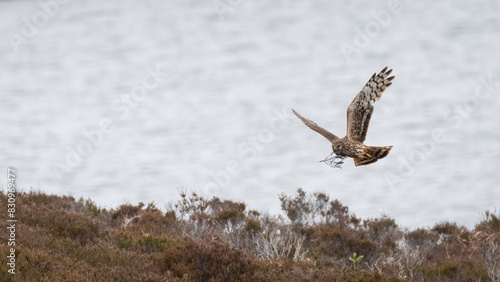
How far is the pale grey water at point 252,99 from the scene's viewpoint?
133ft

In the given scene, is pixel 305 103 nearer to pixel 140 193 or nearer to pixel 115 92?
pixel 115 92

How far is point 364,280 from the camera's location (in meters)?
10.1

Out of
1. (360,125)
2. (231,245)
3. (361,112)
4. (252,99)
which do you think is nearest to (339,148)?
(360,125)

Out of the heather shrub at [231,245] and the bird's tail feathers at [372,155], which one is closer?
the bird's tail feathers at [372,155]

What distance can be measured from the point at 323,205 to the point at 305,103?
49.7 m

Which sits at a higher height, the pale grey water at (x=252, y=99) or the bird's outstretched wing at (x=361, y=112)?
the pale grey water at (x=252, y=99)

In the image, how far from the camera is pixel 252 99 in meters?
71.7

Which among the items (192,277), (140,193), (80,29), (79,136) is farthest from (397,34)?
(192,277)

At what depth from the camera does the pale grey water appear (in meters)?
40.4

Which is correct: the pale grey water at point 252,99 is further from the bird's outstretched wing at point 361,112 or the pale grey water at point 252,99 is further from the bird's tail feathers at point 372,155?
the bird's tail feathers at point 372,155

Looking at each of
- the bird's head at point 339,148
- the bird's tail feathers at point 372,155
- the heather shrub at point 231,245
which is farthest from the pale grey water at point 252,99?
the bird's tail feathers at point 372,155

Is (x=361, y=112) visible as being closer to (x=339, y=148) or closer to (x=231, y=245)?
→ (x=339, y=148)

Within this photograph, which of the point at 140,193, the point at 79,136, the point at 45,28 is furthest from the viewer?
the point at 45,28

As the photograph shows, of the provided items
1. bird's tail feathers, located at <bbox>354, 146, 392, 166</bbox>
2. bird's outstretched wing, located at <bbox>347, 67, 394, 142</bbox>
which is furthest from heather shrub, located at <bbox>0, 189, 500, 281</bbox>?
bird's outstretched wing, located at <bbox>347, 67, 394, 142</bbox>
